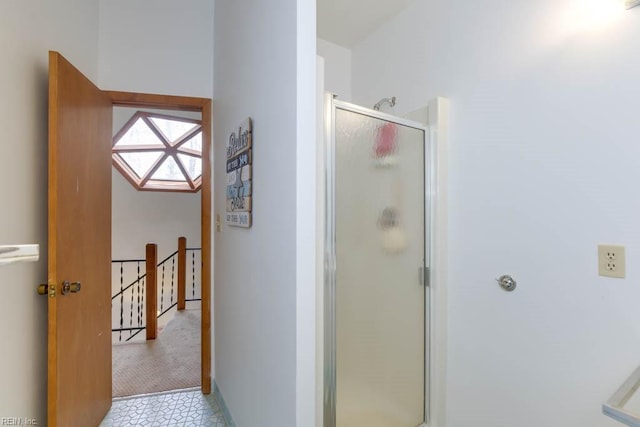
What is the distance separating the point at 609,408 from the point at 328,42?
2.50 m

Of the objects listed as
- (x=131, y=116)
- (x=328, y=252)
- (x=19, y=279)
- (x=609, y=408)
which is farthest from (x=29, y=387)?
(x=131, y=116)

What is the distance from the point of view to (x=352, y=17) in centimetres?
209

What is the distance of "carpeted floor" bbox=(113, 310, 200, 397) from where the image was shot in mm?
2426

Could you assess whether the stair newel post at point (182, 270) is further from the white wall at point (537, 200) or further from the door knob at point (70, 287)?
the white wall at point (537, 200)

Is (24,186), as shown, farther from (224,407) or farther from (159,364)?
(159,364)

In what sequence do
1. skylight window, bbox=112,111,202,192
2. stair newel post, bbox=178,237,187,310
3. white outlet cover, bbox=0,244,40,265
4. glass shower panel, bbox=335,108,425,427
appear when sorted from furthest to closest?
1. skylight window, bbox=112,111,202,192
2. stair newel post, bbox=178,237,187,310
3. glass shower panel, bbox=335,108,425,427
4. white outlet cover, bbox=0,244,40,265

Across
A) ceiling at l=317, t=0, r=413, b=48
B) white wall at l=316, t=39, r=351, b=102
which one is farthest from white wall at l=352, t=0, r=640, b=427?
white wall at l=316, t=39, r=351, b=102

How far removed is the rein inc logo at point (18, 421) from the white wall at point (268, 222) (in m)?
0.92

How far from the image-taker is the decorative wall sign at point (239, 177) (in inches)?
60.4

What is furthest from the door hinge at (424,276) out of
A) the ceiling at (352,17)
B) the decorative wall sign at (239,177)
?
the ceiling at (352,17)

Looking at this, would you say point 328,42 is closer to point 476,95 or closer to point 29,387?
point 476,95

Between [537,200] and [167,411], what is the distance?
8.19ft

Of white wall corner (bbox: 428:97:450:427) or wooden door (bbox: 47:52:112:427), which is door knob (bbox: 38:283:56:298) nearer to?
wooden door (bbox: 47:52:112:427)

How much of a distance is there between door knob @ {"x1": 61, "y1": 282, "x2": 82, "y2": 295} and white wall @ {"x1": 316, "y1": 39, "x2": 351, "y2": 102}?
79.4 inches
